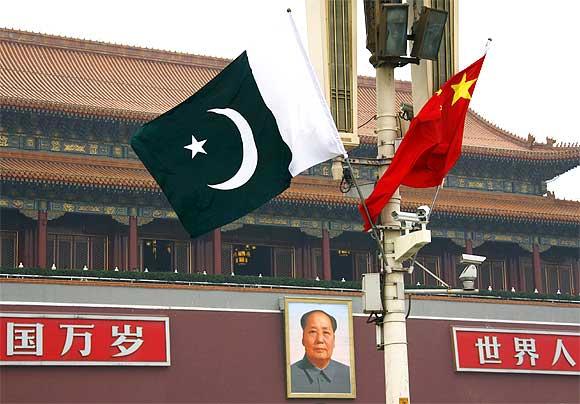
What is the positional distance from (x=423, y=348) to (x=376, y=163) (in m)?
16.8

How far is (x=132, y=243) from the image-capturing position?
28.4 metres

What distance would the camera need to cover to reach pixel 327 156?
37.8ft

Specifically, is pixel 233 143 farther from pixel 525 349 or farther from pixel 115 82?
pixel 115 82

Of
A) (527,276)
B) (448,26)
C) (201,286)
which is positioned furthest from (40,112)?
(448,26)

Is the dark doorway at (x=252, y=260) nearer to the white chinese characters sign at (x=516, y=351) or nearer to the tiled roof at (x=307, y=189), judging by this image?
the tiled roof at (x=307, y=189)

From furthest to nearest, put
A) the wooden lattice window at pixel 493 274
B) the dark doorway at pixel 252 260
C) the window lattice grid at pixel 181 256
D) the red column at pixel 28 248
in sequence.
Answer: the wooden lattice window at pixel 493 274, the dark doorway at pixel 252 260, the window lattice grid at pixel 181 256, the red column at pixel 28 248

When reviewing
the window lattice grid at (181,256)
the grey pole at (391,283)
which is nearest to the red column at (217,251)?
the window lattice grid at (181,256)

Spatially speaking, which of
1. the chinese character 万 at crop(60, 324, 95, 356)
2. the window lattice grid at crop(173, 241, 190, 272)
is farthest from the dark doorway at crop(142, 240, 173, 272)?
the chinese character 万 at crop(60, 324, 95, 356)

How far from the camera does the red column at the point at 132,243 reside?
2802 centimetres

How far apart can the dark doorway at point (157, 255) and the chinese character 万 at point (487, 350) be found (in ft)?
23.0

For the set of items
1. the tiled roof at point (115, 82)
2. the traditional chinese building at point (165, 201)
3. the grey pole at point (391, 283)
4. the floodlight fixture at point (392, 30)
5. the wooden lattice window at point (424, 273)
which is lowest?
the grey pole at point (391, 283)

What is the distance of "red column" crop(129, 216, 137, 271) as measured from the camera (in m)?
28.0

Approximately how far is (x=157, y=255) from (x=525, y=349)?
8.34 meters

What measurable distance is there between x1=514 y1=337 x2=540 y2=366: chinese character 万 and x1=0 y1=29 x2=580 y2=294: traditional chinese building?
3.46 meters
